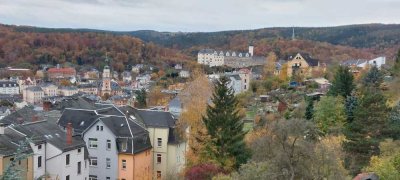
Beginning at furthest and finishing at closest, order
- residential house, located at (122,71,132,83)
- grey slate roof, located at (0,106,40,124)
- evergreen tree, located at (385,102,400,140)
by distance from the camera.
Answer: residential house, located at (122,71,132,83) → grey slate roof, located at (0,106,40,124) → evergreen tree, located at (385,102,400,140)

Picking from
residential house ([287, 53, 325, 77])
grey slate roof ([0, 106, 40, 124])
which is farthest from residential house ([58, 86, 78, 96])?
grey slate roof ([0, 106, 40, 124])

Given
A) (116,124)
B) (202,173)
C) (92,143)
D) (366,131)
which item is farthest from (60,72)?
(366,131)

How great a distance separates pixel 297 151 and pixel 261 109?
1918 inches

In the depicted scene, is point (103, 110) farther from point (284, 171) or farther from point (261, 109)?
point (261, 109)

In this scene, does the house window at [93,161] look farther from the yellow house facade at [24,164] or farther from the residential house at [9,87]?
the residential house at [9,87]

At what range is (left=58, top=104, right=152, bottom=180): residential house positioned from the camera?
3662 centimetres

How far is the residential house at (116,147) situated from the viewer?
120 ft

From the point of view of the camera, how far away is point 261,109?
7006cm

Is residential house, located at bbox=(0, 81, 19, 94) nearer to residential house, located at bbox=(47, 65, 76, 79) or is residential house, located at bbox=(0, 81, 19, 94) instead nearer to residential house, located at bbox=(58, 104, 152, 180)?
residential house, located at bbox=(47, 65, 76, 79)

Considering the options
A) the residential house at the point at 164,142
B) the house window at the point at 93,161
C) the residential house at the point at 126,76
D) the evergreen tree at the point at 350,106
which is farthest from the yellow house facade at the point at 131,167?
the residential house at the point at 126,76

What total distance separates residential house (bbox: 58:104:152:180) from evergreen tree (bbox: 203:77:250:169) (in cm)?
556

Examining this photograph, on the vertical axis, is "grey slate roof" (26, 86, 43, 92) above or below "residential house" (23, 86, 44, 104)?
above

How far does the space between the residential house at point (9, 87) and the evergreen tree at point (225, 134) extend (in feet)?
414

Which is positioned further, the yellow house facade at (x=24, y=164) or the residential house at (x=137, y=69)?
the residential house at (x=137, y=69)
